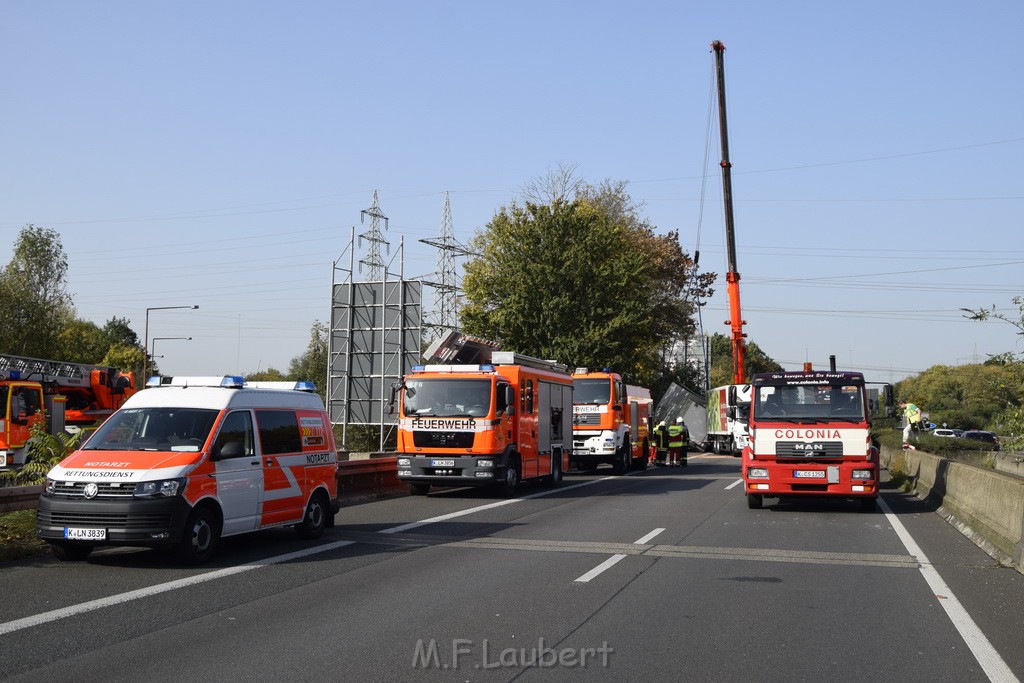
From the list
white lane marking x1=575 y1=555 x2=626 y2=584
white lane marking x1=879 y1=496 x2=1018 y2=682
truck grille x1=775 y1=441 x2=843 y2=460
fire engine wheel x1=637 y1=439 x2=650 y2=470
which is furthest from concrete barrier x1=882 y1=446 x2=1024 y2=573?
fire engine wheel x1=637 y1=439 x2=650 y2=470

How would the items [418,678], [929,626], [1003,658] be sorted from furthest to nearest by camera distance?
[929,626] → [1003,658] → [418,678]

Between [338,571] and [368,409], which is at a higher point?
[368,409]

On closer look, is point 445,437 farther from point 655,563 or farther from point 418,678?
point 418,678

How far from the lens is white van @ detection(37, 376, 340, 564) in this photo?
416 inches

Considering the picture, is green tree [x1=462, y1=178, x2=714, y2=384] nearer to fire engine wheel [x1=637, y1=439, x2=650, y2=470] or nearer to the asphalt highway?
fire engine wheel [x1=637, y1=439, x2=650, y2=470]

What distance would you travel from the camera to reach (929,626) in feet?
27.0

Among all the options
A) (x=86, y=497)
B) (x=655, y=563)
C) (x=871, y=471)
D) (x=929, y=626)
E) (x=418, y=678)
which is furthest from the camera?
(x=871, y=471)

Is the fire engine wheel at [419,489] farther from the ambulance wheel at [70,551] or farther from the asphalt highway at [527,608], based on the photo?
the ambulance wheel at [70,551]

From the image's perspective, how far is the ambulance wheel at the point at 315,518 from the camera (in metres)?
13.3

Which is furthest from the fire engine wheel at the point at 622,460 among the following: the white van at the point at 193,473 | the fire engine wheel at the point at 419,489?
the white van at the point at 193,473

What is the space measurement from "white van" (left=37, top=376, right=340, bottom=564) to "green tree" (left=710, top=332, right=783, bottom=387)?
10096 cm

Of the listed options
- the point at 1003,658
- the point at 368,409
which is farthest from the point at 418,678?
the point at 368,409

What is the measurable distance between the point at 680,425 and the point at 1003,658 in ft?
106

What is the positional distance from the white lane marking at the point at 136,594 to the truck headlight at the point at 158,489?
0.92 metres
